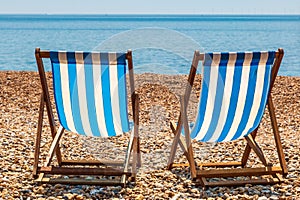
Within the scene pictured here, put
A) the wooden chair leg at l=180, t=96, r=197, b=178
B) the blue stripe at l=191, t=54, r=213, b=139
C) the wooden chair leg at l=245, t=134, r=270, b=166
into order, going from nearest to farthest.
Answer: the blue stripe at l=191, t=54, r=213, b=139
the wooden chair leg at l=180, t=96, r=197, b=178
the wooden chair leg at l=245, t=134, r=270, b=166

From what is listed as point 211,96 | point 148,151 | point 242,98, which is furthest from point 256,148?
point 148,151

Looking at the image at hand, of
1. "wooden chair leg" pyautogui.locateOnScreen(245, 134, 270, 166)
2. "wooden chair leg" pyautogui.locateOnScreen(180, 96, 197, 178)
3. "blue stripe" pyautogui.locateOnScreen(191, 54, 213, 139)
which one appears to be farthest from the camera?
"wooden chair leg" pyautogui.locateOnScreen(245, 134, 270, 166)

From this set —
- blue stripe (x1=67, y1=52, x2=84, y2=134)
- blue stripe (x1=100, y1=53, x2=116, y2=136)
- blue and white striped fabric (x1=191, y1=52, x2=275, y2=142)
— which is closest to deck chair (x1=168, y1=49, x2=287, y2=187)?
blue and white striped fabric (x1=191, y1=52, x2=275, y2=142)

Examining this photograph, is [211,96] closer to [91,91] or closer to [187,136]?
[187,136]

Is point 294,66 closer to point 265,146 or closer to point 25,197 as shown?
point 265,146

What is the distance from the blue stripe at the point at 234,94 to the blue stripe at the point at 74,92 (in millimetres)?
979

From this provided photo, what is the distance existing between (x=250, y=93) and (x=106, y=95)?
37.6 inches

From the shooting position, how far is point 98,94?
11.1ft

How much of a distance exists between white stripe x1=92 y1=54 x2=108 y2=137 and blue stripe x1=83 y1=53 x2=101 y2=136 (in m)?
0.02

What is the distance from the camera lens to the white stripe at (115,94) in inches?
129

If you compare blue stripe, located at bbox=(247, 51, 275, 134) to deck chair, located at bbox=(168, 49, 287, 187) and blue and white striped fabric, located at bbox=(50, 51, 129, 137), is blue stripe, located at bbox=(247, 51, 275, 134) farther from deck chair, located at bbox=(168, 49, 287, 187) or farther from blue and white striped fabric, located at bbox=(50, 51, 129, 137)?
blue and white striped fabric, located at bbox=(50, 51, 129, 137)

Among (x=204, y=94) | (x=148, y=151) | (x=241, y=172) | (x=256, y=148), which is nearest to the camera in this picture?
(x=204, y=94)

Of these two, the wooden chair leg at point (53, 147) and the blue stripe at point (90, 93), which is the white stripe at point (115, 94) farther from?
the wooden chair leg at point (53, 147)

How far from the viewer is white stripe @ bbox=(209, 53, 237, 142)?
3.21m
